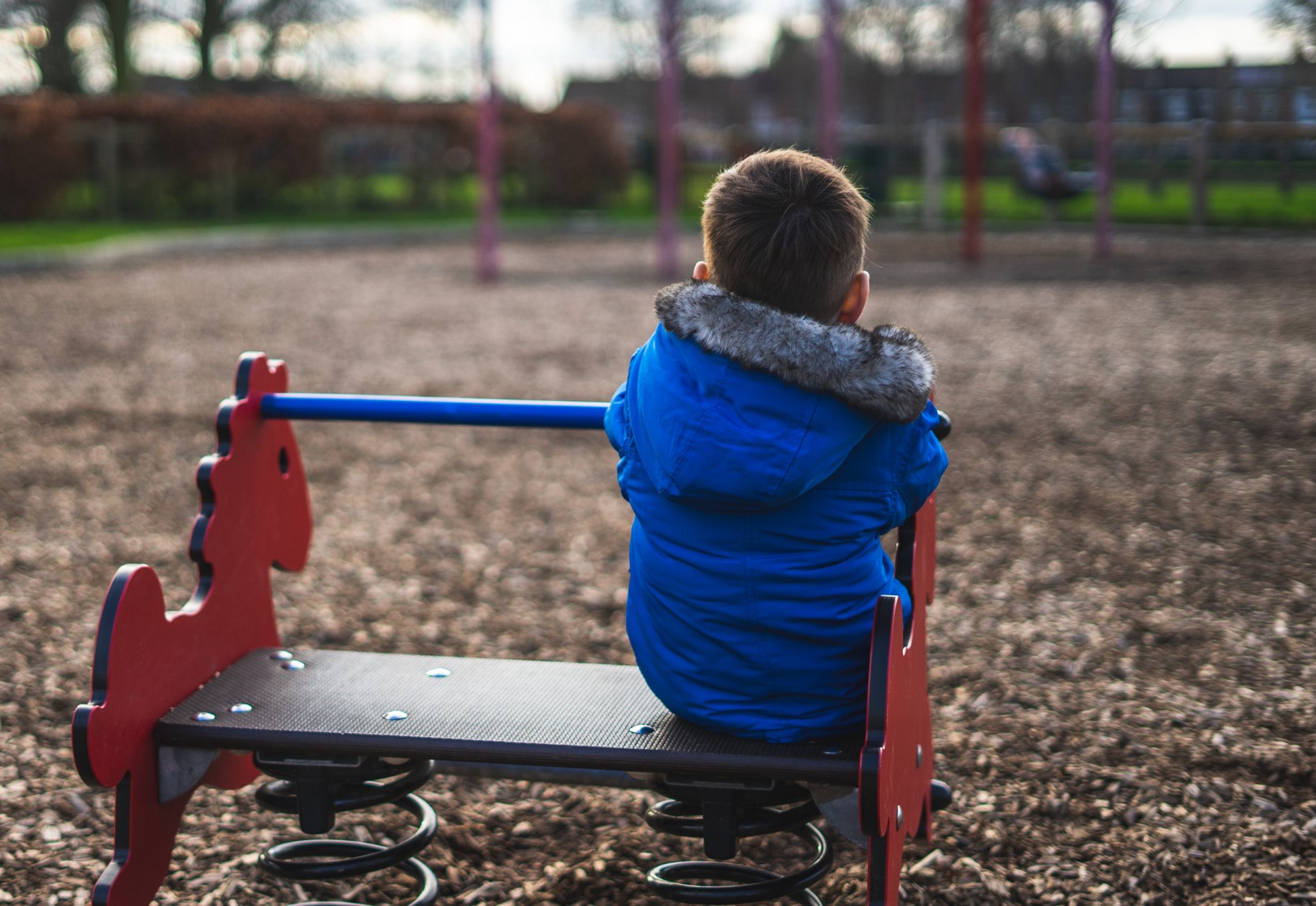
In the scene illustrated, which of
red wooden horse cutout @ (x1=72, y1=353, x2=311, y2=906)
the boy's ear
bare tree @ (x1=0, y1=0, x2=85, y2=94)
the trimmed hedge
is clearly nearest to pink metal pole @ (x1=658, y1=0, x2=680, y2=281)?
the trimmed hedge

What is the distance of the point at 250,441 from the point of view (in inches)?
105

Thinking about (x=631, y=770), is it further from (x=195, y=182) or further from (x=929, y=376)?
(x=195, y=182)

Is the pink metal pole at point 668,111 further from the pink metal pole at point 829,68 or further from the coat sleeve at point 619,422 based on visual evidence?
the coat sleeve at point 619,422

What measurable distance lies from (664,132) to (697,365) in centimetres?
1175

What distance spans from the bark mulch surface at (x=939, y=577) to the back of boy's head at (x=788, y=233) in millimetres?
1254

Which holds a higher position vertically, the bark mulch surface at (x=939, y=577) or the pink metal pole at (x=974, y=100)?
the pink metal pole at (x=974, y=100)

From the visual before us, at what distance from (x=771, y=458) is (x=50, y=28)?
29604 mm

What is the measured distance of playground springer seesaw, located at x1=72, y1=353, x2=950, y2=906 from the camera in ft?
6.57

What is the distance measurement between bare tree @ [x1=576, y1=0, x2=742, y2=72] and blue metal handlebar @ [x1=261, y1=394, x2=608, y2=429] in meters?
30.8

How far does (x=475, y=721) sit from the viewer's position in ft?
7.12

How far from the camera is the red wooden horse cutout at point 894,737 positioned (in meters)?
1.88

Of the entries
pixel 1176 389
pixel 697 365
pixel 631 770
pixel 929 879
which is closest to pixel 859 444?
pixel 697 365

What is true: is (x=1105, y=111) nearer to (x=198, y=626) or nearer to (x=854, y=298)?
(x=854, y=298)

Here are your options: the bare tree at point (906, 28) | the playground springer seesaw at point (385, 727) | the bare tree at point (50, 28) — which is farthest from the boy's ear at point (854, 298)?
the bare tree at point (50, 28)
